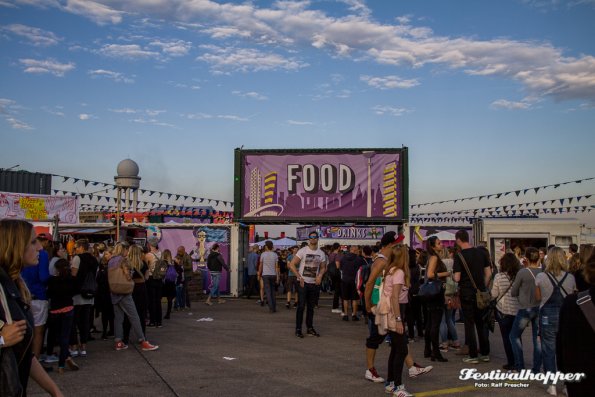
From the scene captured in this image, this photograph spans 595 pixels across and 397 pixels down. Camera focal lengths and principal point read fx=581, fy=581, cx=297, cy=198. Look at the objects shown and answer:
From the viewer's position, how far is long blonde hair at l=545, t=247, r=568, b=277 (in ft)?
24.4

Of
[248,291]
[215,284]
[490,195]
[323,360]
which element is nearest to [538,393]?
[323,360]

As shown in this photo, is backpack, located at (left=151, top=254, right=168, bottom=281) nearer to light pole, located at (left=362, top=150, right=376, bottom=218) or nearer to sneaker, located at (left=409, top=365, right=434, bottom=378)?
sneaker, located at (left=409, top=365, right=434, bottom=378)

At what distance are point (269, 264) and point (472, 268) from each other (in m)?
8.21

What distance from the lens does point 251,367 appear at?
8.32 m

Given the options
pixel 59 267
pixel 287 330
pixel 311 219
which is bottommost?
pixel 287 330

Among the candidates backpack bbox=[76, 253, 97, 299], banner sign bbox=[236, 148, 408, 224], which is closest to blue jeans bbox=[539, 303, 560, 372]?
backpack bbox=[76, 253, 97, 299]

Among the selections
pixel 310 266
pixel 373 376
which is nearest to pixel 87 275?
pixel 373 376

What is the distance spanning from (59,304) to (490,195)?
19998 mm

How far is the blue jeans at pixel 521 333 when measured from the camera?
786cm

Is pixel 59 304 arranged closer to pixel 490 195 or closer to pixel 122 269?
pixel 122 269

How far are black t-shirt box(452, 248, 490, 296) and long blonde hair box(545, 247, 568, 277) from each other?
5.16 ft

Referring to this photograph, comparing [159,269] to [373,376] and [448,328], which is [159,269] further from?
[373,376]

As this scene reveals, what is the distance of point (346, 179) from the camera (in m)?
20.1

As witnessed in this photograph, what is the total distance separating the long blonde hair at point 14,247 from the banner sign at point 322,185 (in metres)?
16.9
